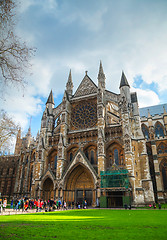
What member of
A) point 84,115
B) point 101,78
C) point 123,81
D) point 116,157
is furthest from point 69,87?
point 116,157

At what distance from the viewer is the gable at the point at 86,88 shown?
111ft

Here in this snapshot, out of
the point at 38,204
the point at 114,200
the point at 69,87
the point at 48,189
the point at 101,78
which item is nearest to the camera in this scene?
the point at 38,204

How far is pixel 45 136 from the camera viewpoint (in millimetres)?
32219

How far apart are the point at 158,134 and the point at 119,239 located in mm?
39190

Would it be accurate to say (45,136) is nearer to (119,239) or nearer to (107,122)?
(107,122)

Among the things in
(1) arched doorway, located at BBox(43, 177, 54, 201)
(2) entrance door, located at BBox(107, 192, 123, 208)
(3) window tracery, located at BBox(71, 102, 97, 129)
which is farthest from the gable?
(2) entrance door, located at BBox(107, 192, 123, 208)

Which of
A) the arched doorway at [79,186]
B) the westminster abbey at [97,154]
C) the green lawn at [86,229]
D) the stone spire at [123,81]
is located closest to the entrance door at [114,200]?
the westminster abbey at [97,154]

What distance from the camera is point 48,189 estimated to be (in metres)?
28.7

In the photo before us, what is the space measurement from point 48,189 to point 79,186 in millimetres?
5156

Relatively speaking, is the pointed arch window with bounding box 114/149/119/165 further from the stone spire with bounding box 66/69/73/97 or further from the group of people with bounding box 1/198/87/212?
the stone spire with bounding box 66/69/73/97

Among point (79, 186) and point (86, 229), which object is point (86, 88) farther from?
point (86, 229)

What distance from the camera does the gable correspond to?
34.0 m

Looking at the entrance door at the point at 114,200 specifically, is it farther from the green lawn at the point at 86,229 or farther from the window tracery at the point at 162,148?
the green lawn at the point at 86,229

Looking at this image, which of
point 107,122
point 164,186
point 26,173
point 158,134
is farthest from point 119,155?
point 26,173
